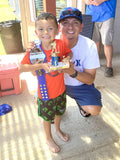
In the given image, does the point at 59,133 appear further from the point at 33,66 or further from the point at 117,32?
the point at 117,32

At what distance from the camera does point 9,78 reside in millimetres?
2557

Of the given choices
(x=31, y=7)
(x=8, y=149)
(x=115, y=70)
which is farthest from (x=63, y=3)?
(x=8, y=149)

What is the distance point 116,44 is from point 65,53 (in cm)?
329

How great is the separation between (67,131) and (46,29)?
1171 millimetres

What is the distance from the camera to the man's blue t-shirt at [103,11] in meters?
3.03

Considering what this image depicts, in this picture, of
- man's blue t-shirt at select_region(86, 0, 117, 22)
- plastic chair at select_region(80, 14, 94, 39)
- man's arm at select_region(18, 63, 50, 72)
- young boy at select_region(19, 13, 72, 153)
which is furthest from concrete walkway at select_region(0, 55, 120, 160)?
man's blue t-shirt at select_region(86, 0, 117, 22)

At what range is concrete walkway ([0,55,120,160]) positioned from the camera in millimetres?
1639

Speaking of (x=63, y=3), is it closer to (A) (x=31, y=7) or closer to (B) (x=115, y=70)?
(A) (x=31, y=7)

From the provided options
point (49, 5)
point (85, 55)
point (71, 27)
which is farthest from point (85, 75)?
point (49, 5)

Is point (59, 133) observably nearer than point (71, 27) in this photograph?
No

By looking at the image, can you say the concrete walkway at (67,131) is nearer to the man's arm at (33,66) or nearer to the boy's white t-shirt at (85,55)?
the boy's white t-shirt at (85,55)

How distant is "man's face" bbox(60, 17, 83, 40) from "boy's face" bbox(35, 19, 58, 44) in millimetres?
341

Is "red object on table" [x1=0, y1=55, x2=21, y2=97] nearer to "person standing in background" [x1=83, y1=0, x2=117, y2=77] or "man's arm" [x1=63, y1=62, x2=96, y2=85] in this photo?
"man's arm" [x1=63, y1=62, x2=96, y2=85]

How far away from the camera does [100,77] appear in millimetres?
3203
